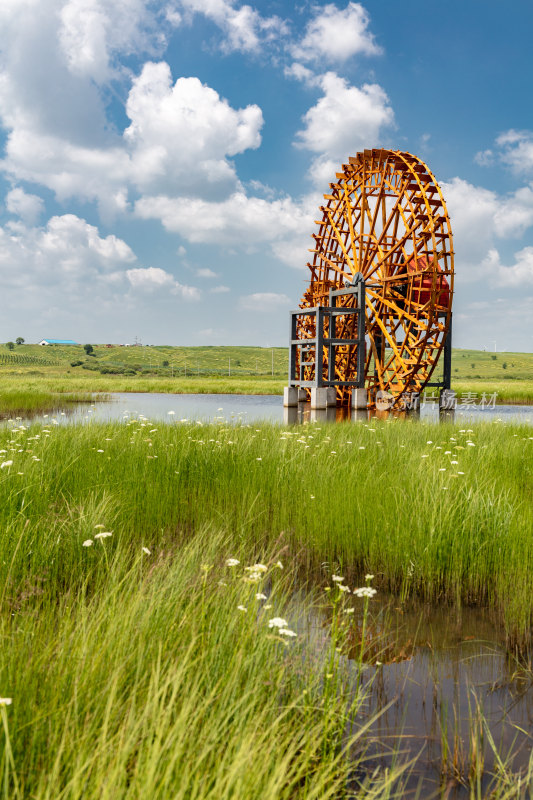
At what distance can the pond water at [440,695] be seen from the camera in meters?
2.66

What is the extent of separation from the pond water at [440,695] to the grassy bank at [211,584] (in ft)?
0.52

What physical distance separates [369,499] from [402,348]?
49.2 feet

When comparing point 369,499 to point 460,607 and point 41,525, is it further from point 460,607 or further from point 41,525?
point 41,525

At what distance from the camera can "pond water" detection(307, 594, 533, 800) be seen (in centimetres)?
266

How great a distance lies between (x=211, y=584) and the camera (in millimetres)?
3385

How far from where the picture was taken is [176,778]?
1760 millimetres

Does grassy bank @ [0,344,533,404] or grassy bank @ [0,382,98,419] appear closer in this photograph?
grassy bank @ [0,382,98,419]

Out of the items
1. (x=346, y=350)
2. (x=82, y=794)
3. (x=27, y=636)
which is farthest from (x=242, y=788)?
(x=346, y=350)

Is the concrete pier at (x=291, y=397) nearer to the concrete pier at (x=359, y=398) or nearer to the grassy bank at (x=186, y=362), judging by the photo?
the concrete pier at (x=359, y=398)

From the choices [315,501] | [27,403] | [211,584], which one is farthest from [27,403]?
[211,584]

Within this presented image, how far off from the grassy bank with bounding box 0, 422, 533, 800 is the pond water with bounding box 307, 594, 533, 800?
16cm

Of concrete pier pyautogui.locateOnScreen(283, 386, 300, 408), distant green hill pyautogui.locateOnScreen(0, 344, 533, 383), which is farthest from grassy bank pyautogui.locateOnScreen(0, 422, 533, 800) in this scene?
distant green hill pyautogui.locateOnScreen(0, 344, 533, 383)

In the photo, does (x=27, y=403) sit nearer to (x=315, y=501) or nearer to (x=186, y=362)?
(x=315, y=501)

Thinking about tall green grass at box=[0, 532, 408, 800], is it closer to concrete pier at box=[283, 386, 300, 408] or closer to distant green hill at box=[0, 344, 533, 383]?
concrete pier at box=[283, 386, 300, 408]
